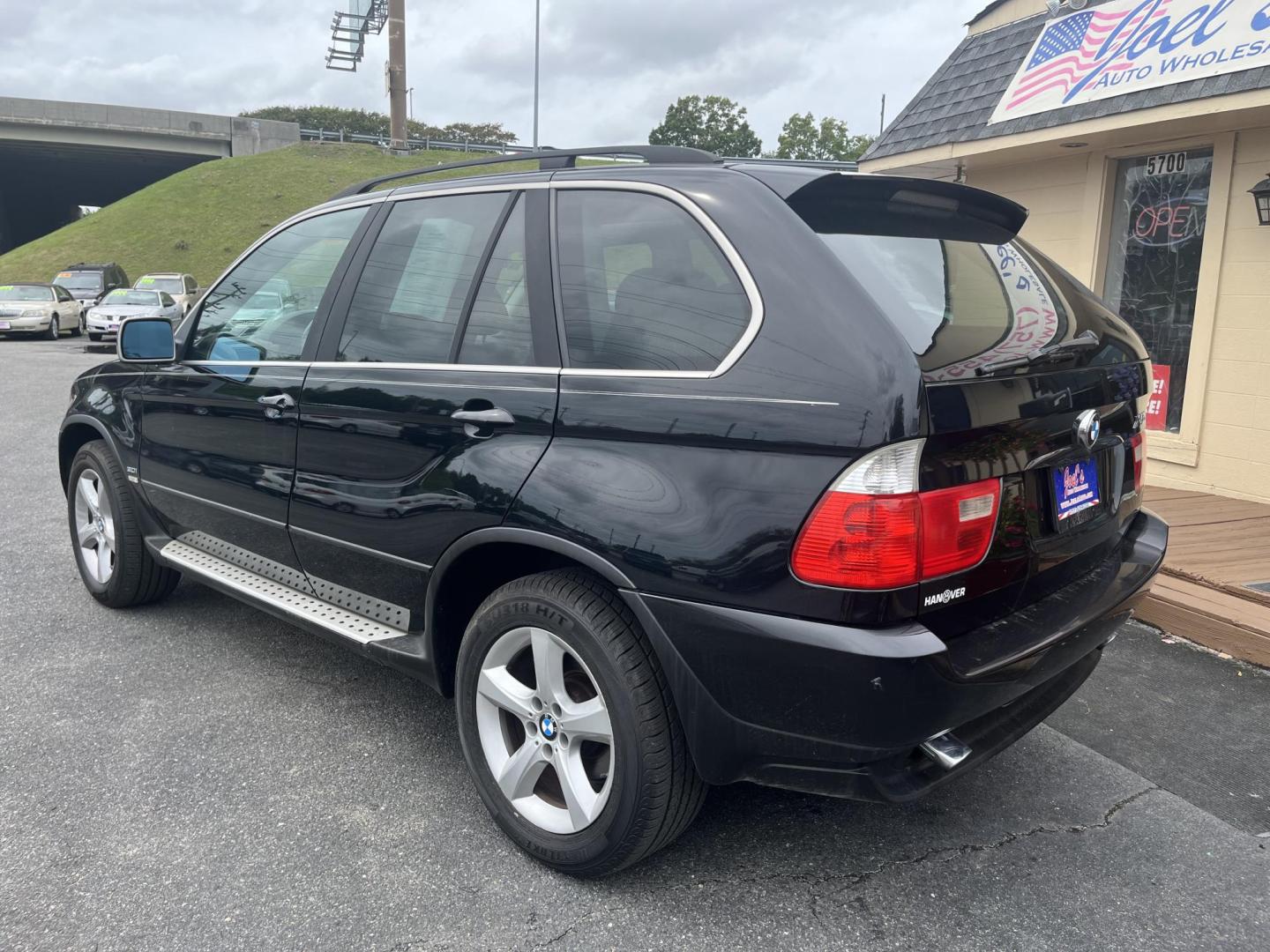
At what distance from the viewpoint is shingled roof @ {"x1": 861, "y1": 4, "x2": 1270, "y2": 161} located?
21.0 ft

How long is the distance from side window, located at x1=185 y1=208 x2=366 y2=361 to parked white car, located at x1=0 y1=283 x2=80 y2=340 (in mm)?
22808

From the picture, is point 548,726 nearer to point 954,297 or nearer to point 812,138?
point 954,297

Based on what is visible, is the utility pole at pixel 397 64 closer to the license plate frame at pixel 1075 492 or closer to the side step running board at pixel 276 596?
the side step running board at pixel 276 596

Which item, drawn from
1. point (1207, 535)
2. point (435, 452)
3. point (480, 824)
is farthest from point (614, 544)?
point (1207, 535)

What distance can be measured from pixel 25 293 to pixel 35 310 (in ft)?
3.42

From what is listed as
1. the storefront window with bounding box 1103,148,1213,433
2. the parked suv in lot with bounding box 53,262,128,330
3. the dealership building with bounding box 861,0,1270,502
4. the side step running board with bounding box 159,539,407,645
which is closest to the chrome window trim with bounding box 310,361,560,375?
the side step running board with bounding box 159,539,407,645

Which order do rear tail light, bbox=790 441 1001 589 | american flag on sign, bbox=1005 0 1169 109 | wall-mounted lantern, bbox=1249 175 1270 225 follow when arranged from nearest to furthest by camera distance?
rear tail light, bbox=790 441 1001 589
wall-mounted lantern, bbox=1249 175 1270 225
american flag on sign, bbox=1005 0 1169 109

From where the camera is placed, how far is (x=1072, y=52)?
6.95 m

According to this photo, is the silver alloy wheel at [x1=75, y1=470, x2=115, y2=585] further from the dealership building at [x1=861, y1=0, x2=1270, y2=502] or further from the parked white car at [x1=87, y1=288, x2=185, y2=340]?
the parked white car at [x1=87, y1=288, x2=185, y2=340]

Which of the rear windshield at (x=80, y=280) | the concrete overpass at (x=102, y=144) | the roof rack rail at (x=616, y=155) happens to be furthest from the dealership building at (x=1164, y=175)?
the concrete overpass at (x=102, y=144)

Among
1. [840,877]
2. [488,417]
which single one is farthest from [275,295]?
[840,877]

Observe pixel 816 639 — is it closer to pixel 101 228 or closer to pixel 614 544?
pixel 614 544

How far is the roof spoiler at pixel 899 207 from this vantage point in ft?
7.87

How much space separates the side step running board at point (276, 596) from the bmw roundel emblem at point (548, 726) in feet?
2.10
